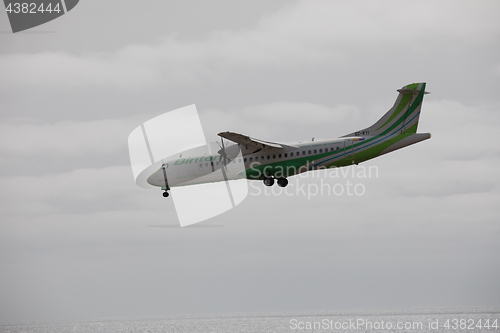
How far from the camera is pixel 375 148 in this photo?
47.8 metres

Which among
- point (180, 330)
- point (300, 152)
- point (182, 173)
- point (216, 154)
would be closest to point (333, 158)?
point (300, 152)

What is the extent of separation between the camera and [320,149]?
47.7 m

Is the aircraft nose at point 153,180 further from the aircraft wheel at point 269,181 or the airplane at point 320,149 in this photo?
the aircraft wheel at point 269,181

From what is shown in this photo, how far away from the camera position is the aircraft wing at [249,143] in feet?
157

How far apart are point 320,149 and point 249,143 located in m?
5.43

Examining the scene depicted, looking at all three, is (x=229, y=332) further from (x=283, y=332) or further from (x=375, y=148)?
(x=375, y=148)

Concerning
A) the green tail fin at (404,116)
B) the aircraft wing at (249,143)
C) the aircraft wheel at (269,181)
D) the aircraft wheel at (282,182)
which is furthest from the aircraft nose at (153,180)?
the green tail fin at (404,116)

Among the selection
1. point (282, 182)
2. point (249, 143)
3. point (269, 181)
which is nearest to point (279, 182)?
point (282, 182)

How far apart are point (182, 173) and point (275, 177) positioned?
8.23 m

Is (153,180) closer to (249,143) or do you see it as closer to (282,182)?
(249,143)

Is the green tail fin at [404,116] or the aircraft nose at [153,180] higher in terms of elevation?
the green tail fin at [404,116]

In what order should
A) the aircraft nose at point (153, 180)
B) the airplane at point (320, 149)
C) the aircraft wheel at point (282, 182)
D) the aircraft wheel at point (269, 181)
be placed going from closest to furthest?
the airplane at point (320, 149), the aircraft wheel at point (269, 181), the aircraft wheel at point (282, 182), the aircraft nose at point (153, 180)

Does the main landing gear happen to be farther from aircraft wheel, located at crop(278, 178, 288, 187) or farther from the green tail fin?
the green tail fin

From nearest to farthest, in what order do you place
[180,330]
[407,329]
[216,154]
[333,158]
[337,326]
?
[333,158] → [216,154] → [407,329] → [337,326] → [180,330]
